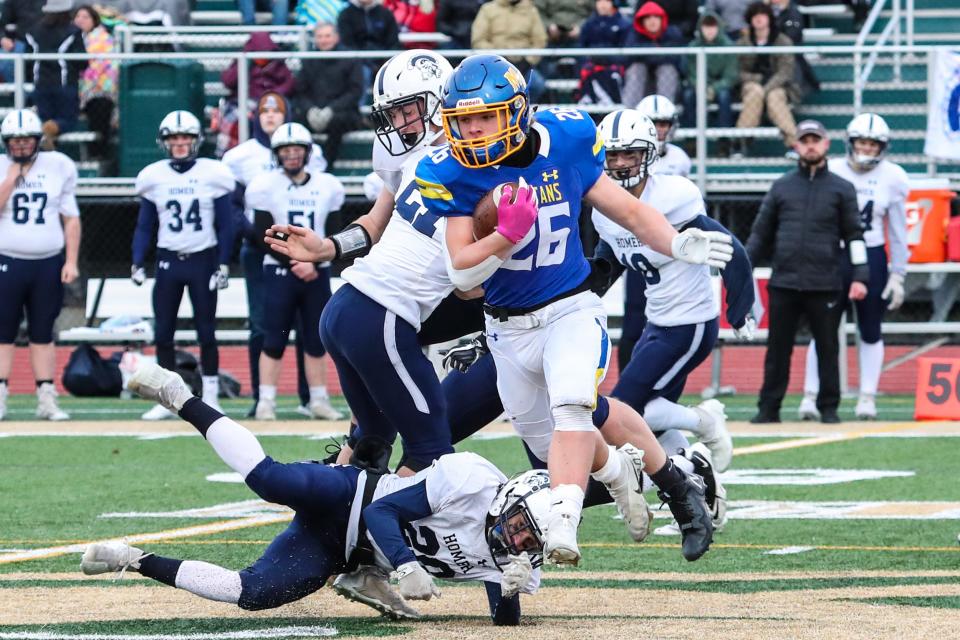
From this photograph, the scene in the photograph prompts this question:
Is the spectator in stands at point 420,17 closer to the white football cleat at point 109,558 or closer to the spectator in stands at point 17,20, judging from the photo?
the spectator in stands at point 17,20

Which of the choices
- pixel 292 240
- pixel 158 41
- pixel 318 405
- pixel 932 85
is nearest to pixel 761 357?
pixel 932 85

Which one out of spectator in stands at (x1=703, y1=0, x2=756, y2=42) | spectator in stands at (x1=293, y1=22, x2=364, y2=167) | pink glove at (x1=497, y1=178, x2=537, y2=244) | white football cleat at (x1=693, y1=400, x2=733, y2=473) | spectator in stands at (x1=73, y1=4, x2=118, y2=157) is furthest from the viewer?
spectator in stands at (x1=703, y1=0, x2=756, y2=42)

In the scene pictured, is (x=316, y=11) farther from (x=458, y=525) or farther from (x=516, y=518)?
(x=516, y=518)

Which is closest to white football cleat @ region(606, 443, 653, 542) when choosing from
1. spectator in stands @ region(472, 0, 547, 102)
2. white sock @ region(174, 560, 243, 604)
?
white sock @ region(174, 560, 243, 604)

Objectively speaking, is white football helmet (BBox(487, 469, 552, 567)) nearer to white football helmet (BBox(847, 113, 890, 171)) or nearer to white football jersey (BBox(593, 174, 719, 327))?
white football jersey (BBox(593, 174, 719, 327))

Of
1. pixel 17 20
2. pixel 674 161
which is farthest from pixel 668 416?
pixel 17 20

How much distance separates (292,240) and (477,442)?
15.9 feet

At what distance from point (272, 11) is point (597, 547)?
11.0 m

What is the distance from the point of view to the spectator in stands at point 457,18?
1583cm

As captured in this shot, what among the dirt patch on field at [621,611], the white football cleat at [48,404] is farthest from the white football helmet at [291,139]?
the dirt patch on field at [621,611]

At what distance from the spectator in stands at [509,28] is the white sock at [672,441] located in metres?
7.35

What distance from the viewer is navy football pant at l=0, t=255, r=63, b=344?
40.6 feet

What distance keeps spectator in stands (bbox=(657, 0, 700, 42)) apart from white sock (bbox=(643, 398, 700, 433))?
808cm

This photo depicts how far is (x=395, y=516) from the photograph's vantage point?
5348 millimetres
